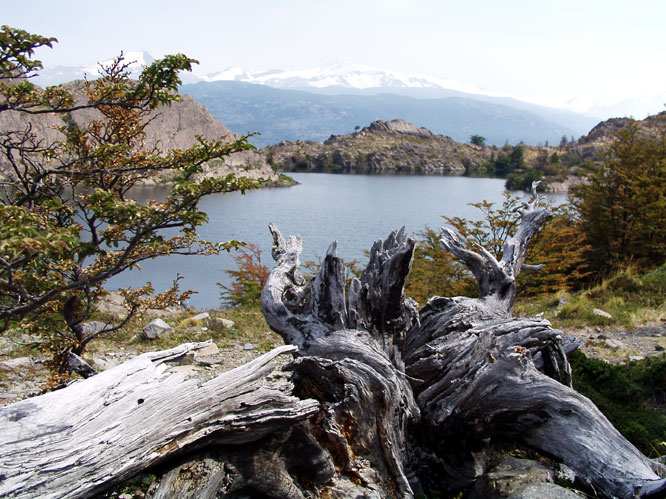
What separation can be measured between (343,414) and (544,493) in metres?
1.81

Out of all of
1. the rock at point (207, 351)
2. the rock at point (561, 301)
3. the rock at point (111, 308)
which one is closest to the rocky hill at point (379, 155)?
the rock at point (111, 308)

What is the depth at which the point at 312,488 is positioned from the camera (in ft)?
14.0

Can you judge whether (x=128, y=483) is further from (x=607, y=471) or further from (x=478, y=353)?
(x=607, y=471)

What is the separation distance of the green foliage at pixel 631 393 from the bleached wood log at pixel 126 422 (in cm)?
387

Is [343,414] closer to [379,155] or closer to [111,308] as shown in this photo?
[111,308]

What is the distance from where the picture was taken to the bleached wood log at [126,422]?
A: 3.17m

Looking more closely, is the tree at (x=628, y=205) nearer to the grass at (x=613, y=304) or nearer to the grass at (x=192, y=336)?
the grass at (x=613, y=304)

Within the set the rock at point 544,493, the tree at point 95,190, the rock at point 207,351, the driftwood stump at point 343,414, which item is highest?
the tree at point 95,190

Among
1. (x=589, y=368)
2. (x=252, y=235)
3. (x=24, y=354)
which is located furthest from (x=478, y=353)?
(x=252, y=235)

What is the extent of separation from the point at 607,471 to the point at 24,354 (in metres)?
8.82

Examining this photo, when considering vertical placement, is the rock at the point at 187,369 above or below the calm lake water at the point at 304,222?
above

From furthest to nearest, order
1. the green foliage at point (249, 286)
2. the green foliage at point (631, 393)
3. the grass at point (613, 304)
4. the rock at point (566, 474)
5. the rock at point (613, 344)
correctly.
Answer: the green foliage at point (249, 286), the grass at point (613, 304), the rock at point (613, 344), the green foliage at point (631, 393), the rock at point (566, 474)

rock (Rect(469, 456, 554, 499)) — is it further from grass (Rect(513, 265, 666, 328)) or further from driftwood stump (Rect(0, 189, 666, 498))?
grass (Rect(513, 265, 666, 328))

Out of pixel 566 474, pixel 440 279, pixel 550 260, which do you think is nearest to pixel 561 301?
pixel 550 260
